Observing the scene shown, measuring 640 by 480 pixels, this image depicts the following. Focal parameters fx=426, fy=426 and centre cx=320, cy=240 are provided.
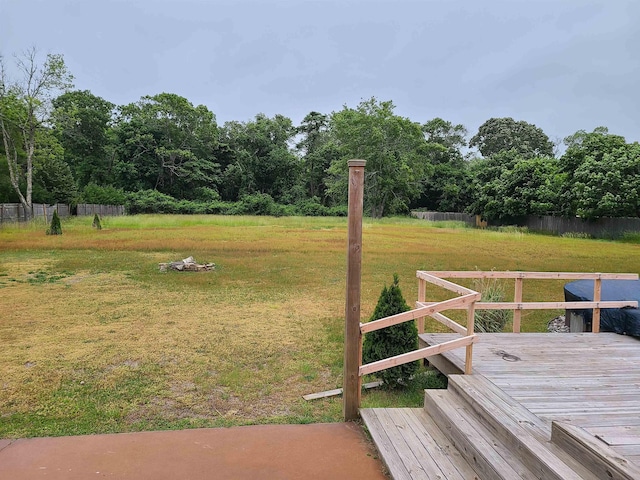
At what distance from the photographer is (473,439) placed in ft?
8.63

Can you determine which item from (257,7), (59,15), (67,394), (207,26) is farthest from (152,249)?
(59,15)

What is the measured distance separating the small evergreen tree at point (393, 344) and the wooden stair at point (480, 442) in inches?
26.4

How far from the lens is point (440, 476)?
2453mm

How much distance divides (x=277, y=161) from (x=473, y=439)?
51.6 metres

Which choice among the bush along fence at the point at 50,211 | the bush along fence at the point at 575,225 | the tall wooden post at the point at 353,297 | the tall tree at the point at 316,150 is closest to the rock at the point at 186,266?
the tall wooden post at the point at 353,297

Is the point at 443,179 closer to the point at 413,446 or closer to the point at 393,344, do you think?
the point at 393,344

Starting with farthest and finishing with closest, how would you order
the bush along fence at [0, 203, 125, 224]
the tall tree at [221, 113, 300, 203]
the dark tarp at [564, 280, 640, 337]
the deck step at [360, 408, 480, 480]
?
the tall tree at [221, 113, 300, 203] < the bush along fence at [0, 203, 125, 224] < the dark tarp at [564, 280, 640, 337] < the deck step at [360, 408, 480, 480]

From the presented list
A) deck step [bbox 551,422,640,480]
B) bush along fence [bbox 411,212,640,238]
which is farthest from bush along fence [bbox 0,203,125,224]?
bush along fence [bbox 411,212,640,238]

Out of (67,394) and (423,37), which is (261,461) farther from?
(423,37)

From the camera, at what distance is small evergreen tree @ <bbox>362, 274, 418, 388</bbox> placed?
4090mm

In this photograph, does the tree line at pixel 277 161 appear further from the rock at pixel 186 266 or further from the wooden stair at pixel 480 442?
the wooden stair at pixel 480 442

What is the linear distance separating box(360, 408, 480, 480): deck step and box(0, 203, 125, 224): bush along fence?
2378 centimetres

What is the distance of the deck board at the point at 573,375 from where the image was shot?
2684mm

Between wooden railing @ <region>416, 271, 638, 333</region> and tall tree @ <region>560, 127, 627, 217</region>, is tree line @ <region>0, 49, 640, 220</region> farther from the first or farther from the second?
wooden railing @ <region>416, 271, 638, 333</region>
